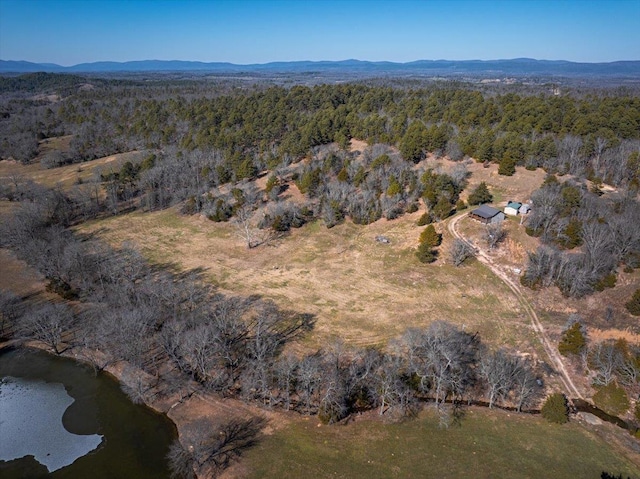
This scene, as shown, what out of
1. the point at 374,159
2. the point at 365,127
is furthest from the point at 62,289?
the point at 365,127

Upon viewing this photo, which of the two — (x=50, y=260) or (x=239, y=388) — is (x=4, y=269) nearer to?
(x=50, y=260)

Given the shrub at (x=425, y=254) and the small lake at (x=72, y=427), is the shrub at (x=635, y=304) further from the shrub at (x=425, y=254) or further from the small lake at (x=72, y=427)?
the small lake at (x=72, y=427)

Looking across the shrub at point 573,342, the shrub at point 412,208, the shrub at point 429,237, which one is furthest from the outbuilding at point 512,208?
the shrub at point 573,342

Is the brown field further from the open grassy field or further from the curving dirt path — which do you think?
the curving dirt path

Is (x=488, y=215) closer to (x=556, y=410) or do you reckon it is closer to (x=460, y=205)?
(x=460, y=205)

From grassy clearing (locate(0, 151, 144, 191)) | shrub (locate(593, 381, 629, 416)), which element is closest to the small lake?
shrub (locate(593, 381, 629, 416))

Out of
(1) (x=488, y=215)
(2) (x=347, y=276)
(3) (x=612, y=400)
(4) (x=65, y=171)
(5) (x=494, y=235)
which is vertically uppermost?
(1) (x=488, y=215)
